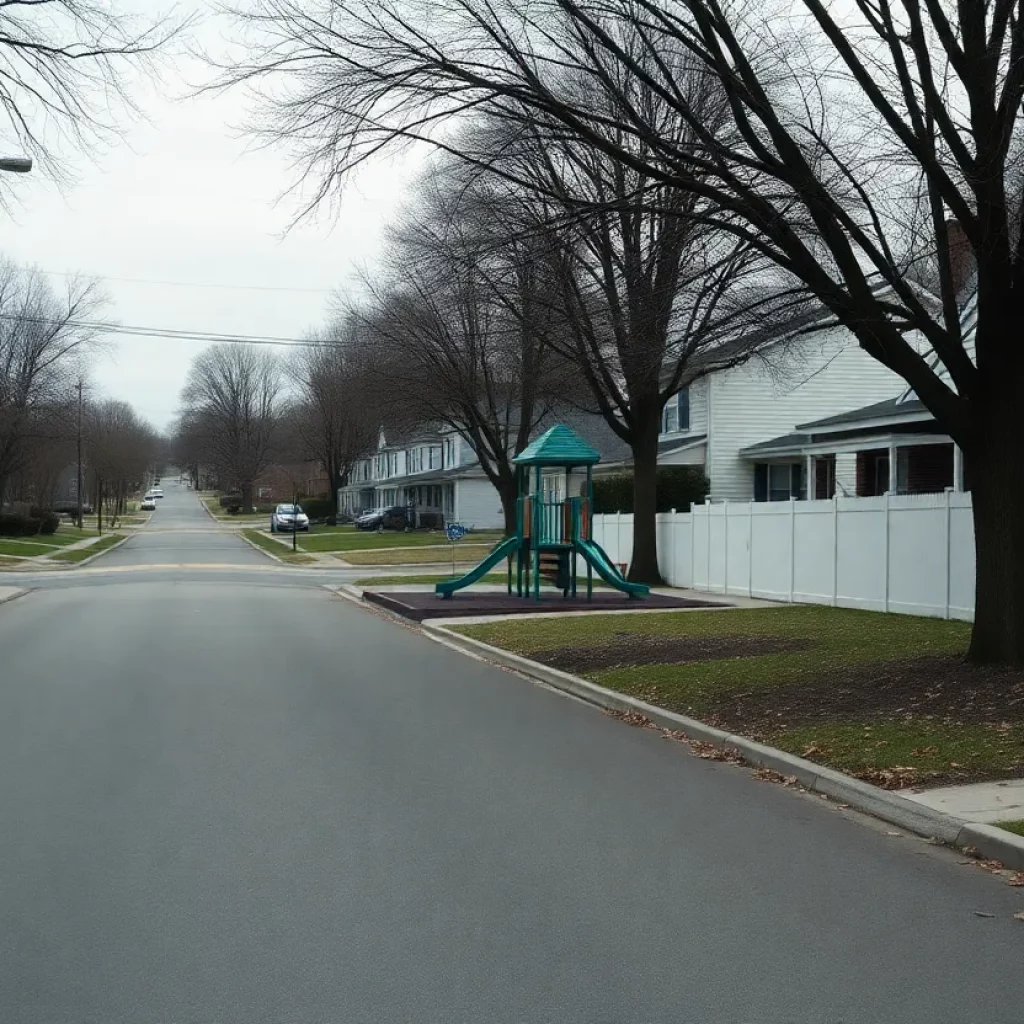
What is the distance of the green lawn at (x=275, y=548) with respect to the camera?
4794cm

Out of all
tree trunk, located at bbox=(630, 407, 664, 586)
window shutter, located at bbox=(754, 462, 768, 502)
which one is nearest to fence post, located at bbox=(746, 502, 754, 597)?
tree trunk, located at bbox=(630, 407, 664, 586)

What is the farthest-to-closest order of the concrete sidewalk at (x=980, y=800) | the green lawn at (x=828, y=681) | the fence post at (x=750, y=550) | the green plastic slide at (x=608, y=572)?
the fence post at (x=750, y=550) → the green plastic slide at (x=608, y=572) → the green lawn at (x=828, y=681) → the concrete sidewalk at (x=980, y=800)

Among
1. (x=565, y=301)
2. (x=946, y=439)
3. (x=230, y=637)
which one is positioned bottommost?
(x=230, y=637)

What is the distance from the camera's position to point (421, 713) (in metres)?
11.8

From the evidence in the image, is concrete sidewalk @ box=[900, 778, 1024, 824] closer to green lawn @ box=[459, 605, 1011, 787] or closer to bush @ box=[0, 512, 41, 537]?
green lawn @ box=[459, 605, 1011, 787]

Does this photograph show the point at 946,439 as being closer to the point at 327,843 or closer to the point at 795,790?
the point at 795,790

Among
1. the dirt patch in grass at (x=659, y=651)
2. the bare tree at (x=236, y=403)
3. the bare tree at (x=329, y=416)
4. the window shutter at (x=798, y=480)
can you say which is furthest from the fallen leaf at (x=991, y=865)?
the bare tree at (x=236, y=403)

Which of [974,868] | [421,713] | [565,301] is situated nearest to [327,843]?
[974,868]

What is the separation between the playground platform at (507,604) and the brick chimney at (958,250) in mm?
7309

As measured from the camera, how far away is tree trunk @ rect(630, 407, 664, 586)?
28.3 meters

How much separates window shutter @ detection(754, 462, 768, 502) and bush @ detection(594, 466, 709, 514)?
1792 mm

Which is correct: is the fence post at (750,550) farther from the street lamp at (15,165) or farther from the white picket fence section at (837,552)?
the street lamp at (15,165)

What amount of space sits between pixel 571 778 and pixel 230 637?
11.1 metres

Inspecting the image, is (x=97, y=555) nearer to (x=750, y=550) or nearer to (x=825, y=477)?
(x=825, y=477)
